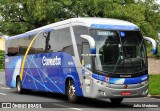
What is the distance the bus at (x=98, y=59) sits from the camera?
543 inches

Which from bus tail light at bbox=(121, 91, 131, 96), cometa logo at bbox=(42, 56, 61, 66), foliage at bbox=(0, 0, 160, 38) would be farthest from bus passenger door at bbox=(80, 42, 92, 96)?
foliage at bbox=(0, 0, 160, 38)

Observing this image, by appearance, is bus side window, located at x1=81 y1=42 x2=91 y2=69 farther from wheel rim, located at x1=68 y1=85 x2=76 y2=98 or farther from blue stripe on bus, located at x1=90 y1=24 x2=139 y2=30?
wheel rim, located at x1=68 y1=85 x2=76 y2=98

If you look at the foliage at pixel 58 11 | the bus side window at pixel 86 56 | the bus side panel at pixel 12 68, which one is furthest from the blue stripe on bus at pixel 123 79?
the foliage at pixel 58 11

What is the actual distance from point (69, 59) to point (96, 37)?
1.97 m

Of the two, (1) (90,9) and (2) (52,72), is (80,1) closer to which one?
(1) (90,9)

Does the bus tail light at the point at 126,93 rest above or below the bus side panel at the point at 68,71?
below

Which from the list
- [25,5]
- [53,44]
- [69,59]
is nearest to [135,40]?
[69,59]

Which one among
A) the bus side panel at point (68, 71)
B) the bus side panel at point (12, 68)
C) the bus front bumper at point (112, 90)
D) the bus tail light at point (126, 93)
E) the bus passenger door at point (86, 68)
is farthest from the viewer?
the bus side panel at point (12, 68)

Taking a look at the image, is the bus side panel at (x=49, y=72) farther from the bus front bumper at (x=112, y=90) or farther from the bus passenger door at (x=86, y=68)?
the bus front bumper at (x=112, y=90)

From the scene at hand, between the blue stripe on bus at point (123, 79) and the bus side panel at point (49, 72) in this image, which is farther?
the bus side panel at point (49, 72)

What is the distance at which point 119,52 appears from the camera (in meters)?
14.0

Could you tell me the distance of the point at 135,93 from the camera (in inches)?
553

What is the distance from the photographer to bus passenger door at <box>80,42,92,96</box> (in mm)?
14125

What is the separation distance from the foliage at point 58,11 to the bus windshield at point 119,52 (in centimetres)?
1659
